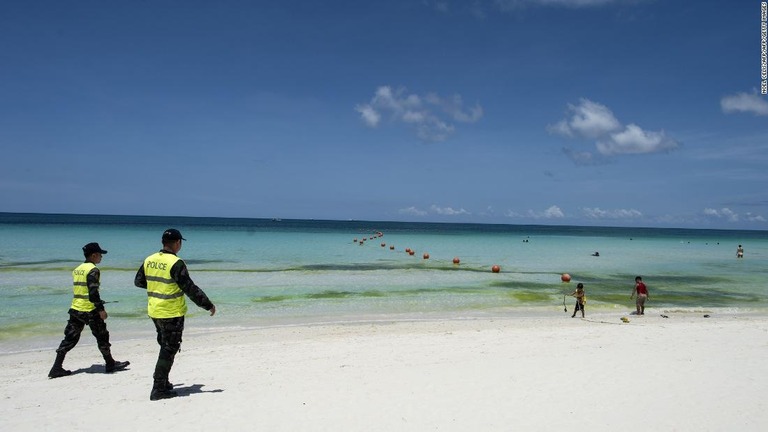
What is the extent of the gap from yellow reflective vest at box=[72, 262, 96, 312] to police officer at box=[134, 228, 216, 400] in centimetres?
194

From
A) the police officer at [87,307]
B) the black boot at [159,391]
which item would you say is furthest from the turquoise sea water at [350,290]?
the black boot at [159,391]

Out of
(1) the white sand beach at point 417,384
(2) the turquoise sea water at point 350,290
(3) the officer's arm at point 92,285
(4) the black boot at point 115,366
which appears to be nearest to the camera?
(1) the white sand beach at point 417,384

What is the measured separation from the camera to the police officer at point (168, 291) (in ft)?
20.5

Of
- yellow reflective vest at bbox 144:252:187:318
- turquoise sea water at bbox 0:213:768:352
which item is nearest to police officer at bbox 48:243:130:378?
yellow reflective vest at bbox 144:252:187:318

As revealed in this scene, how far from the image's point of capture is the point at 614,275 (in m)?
30.2

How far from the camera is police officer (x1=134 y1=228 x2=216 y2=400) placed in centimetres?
624

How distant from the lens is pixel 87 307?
8055 millimetres

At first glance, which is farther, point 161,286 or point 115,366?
point 115,366

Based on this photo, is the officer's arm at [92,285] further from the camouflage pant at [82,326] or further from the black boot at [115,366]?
the black boot at [115,366]

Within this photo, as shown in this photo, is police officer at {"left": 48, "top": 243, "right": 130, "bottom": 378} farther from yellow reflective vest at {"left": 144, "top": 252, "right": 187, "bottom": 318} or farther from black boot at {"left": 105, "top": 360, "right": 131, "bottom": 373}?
yellow reflective vest at {"left": 144, "top": 252, "right": 187, "bottom": 318}

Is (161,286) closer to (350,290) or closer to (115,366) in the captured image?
(115,366)

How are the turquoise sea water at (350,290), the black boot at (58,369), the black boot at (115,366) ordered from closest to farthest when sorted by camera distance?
the black boot at (58,369) → the black boot at (115,366) → the turquoise sea water at (350,290)

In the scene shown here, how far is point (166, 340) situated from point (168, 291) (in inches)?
26.0

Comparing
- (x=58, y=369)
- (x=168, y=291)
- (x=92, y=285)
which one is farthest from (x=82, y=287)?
(x=168, y=291)
